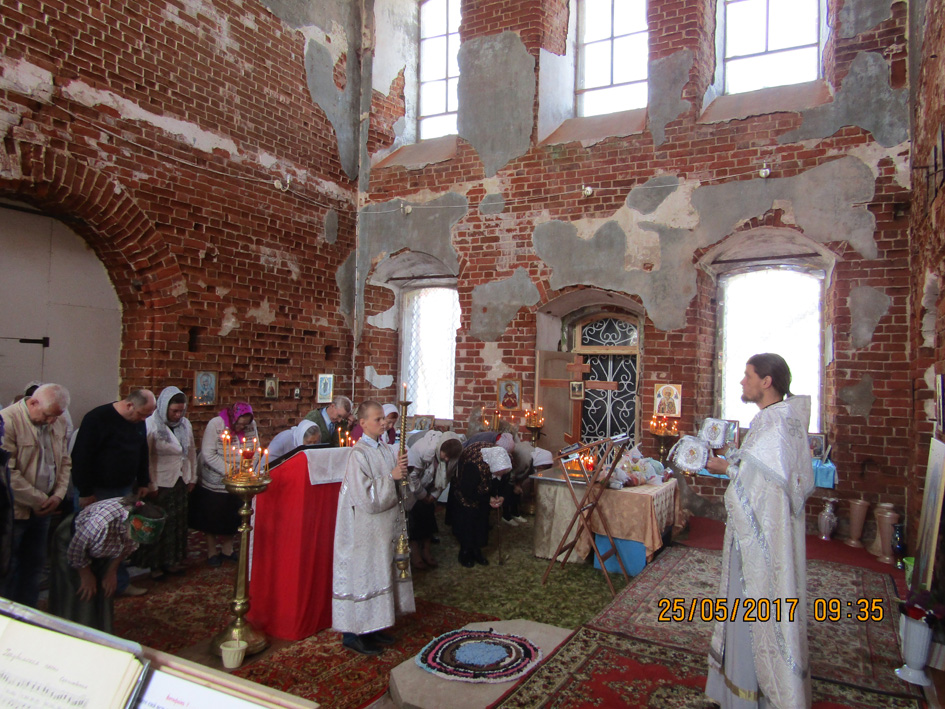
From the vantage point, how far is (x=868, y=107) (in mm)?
6988

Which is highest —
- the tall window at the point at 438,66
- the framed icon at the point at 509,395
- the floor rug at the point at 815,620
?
the tall window at the point at 438,66

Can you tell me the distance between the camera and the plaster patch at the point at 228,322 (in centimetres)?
778

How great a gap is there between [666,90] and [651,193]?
127cm

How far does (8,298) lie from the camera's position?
6.31m

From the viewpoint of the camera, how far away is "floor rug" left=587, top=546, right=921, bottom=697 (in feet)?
13.2

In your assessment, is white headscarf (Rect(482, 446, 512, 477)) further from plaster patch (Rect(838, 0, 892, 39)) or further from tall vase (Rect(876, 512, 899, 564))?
plaster patch (Rect(838, 0, 892, 39))

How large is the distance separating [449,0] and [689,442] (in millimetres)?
9458

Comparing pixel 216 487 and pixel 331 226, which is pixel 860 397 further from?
pixel 331 226

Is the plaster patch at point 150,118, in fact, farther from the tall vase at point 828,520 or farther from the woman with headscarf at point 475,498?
the tall vase at point 828,520

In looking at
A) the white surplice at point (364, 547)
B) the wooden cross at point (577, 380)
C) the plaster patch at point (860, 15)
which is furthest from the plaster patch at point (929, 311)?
the white surplice at point (364, 547)

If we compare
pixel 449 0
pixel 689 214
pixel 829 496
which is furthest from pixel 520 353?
pixel 449 0

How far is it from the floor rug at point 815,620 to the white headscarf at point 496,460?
1.54 m

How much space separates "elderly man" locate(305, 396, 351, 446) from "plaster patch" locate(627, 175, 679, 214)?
14.0 feet
